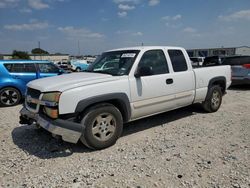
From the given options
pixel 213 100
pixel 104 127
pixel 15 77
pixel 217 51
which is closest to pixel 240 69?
pixel 213 100

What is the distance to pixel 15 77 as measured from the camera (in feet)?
27.0

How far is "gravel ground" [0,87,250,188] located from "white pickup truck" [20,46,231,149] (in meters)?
0.45

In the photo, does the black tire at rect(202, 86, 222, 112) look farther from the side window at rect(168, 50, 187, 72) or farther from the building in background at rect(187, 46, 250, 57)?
the building in background at rect(187, 46, 250, 57)

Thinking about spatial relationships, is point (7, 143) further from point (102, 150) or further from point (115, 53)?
point (115, 53)

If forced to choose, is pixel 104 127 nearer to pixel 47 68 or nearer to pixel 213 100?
pixel 213 100

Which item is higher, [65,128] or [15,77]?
[15,77]

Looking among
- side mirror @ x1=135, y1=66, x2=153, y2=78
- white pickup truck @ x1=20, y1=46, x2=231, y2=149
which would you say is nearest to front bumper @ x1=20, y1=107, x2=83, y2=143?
white pickup truck @ x1=20, y1=46, x2=231, y2=149

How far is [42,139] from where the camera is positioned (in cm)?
477

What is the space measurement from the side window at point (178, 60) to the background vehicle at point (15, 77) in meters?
5.41

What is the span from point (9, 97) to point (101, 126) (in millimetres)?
5326

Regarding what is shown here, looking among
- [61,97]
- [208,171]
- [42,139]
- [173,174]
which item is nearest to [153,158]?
[173,174]

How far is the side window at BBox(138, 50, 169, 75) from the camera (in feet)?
15.9

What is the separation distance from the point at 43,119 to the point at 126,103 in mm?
1491

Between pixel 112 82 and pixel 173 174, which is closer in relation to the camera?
pixel 173 174
